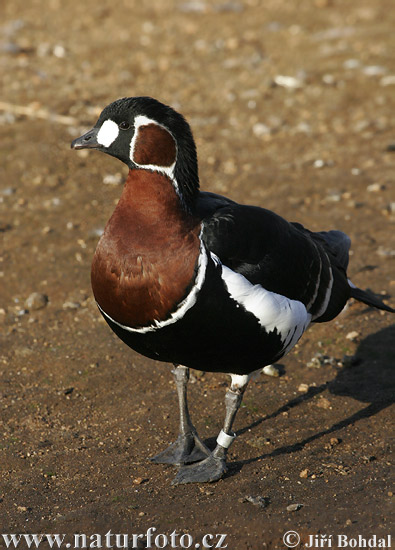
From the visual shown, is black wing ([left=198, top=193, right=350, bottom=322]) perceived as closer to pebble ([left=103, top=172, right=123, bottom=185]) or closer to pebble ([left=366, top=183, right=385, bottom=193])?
pebble ([left=366, top=183, right=385, bottom=193])

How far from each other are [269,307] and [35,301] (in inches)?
116

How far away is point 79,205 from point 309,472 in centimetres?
445

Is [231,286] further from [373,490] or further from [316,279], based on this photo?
[373,490]

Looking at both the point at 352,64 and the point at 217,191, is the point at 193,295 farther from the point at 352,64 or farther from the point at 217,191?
the point at 352,64

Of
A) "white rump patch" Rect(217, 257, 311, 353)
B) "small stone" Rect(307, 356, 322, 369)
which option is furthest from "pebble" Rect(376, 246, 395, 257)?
"white rump patch" Rect(217, 257, 311, 353)

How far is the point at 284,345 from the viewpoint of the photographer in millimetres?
4957

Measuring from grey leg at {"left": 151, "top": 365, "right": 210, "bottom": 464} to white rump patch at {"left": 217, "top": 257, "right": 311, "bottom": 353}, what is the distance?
0.77 metres

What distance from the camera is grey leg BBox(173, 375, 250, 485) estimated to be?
4.96 meters

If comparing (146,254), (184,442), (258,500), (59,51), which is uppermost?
(146,254)

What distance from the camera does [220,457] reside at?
506 cm

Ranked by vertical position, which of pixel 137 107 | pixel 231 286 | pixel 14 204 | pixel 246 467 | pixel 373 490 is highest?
pixel 137 107

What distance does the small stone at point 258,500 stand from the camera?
180 inches

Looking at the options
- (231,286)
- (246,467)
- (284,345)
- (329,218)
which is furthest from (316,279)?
(329,218)

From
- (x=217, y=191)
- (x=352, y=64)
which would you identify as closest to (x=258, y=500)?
(x=217, y=191)
